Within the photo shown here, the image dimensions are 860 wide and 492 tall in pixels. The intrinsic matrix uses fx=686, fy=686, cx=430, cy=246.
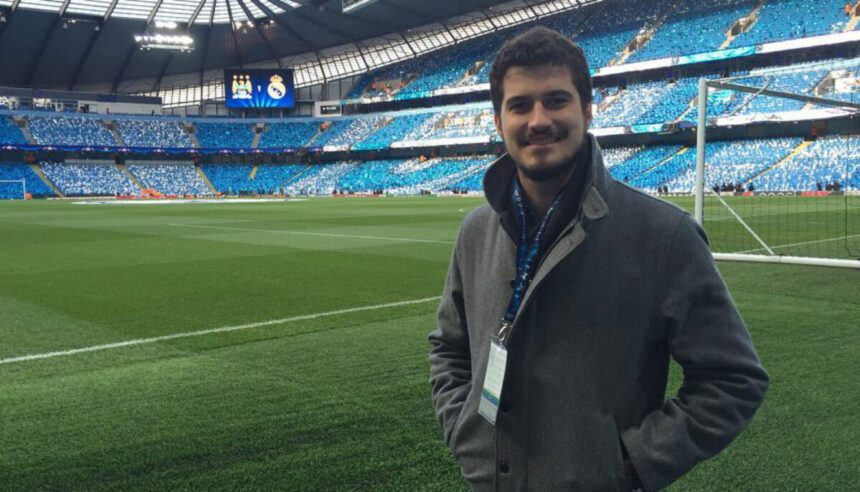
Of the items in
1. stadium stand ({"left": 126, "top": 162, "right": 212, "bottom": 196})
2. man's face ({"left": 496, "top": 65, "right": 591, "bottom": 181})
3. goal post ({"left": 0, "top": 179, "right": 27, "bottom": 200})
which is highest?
man's face ({"left": 496, "top": 65, "right": 591, "bottom": 181})

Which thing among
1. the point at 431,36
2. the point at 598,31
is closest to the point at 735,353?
the point at 598,31

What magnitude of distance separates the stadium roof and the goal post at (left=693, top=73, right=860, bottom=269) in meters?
26.3

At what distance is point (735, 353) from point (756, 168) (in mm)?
49344

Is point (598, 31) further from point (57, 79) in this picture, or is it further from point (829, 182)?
point (57, 79)

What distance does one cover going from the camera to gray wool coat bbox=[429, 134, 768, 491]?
1826 millimetres

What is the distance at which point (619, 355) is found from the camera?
188cm

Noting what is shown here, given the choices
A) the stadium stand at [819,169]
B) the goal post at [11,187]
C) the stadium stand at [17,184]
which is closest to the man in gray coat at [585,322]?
the stadium stand at [819,169]

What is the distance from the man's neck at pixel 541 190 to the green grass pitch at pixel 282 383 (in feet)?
6.65

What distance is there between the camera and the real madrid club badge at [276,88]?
81.5 meters

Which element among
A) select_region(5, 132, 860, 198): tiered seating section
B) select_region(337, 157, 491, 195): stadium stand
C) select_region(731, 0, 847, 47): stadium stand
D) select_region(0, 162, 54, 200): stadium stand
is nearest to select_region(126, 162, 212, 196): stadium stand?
select_region(5, 132, 860, 198): tiered seating section

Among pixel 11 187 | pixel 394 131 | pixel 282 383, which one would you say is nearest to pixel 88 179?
pixel 11 187

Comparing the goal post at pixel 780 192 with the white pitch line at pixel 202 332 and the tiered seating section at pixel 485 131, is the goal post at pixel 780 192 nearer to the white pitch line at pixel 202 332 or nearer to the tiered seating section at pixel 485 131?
the tiered seating section at pixel 485 131

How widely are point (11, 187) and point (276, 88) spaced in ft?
98.5

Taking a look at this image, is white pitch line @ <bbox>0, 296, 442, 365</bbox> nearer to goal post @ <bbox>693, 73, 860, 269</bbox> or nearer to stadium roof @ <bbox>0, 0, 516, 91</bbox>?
goal post @ <bbox>693, 73, 860, 269</bbox>
